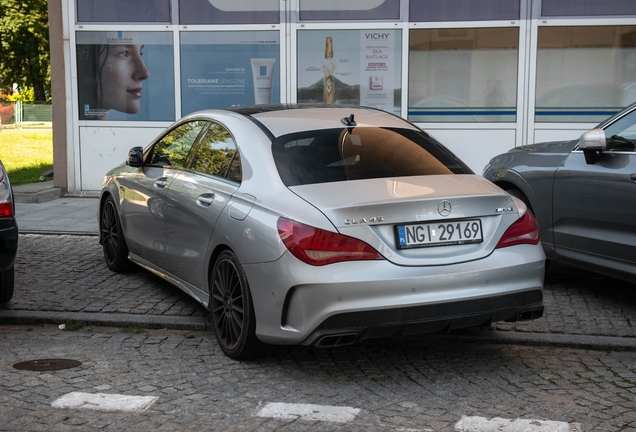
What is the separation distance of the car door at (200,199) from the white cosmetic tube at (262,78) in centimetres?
663

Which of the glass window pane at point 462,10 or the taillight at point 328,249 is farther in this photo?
the glass window pane at point 462,10

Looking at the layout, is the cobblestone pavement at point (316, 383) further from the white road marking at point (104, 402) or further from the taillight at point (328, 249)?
the taillight at point (328, 249)

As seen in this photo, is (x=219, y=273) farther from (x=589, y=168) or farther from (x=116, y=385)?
(x=589, y=168)

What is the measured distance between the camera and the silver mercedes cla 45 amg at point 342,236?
4.46 meters

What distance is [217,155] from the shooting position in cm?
577

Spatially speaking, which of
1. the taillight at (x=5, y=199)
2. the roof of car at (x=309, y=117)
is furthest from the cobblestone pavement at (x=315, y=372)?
the roof of car at (x=309, y=117)

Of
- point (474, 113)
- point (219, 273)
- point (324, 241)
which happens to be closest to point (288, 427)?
point (324, 241)

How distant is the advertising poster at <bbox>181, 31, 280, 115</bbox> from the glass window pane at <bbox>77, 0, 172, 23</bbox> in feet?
1.68

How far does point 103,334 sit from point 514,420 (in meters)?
3.03

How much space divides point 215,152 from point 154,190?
874 millimetres

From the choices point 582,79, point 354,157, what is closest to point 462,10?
point 582,79

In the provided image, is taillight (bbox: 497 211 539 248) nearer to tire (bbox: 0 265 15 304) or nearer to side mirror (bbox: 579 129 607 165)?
side mirror (bbox: 579 129 607 165)

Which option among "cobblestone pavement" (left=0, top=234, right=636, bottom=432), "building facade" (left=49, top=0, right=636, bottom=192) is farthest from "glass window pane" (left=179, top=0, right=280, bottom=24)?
"cobblestone pavement" (left=0, top=234, right=636, bottom=432)

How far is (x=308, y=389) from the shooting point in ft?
15.3
